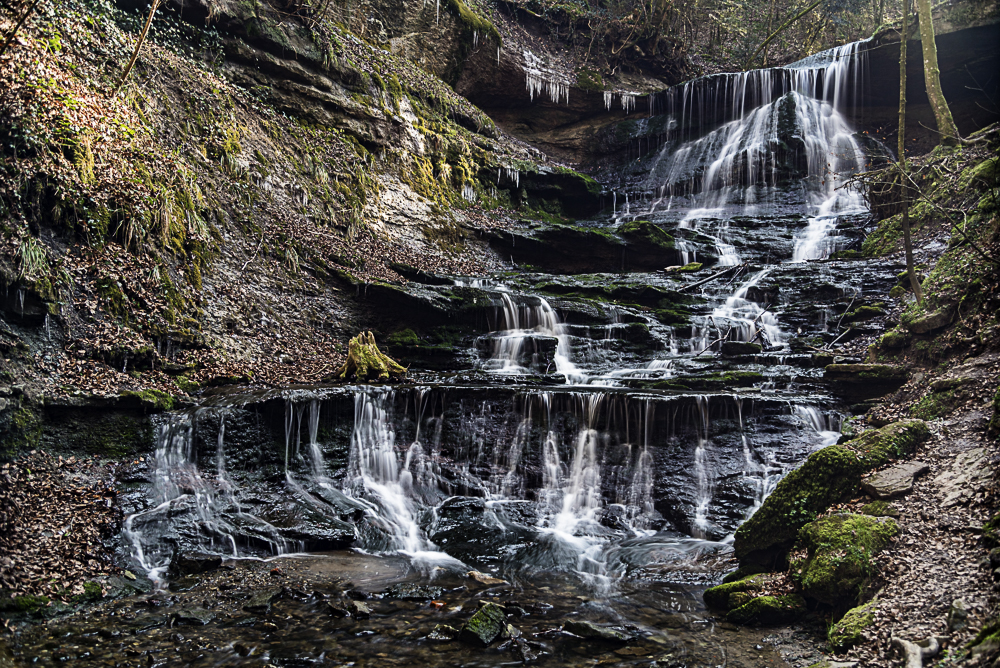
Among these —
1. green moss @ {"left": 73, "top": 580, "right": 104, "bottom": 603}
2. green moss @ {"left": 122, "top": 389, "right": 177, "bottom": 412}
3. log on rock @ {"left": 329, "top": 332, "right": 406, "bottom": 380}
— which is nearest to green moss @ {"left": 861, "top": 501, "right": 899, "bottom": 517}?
green moss @ {"left": 73, "top": 580, "right": 104, "bottom": 603}

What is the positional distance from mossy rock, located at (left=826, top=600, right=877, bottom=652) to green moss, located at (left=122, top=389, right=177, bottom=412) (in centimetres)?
793

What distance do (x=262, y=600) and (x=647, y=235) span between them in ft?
46.8

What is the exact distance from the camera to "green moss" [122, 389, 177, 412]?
23.4 feet

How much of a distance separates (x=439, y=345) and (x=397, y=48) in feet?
40.3

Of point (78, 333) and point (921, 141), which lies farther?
point (921, 141)

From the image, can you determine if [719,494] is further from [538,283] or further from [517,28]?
[517,28]

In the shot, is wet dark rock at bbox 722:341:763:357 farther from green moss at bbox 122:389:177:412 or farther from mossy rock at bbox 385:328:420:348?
green moss at bbox 122:389:177:412

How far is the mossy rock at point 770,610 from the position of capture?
4.71 m

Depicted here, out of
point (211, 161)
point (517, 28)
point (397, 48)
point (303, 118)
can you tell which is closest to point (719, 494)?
point (211, 161)

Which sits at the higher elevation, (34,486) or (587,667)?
(34,486)

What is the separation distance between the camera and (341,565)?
249 inches

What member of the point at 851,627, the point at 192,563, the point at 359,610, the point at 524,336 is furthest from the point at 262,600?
the point at 524,336

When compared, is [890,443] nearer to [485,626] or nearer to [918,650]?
[918,650]

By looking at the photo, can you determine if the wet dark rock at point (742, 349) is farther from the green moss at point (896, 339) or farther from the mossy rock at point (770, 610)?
the mossy rock at point (770, 610)
